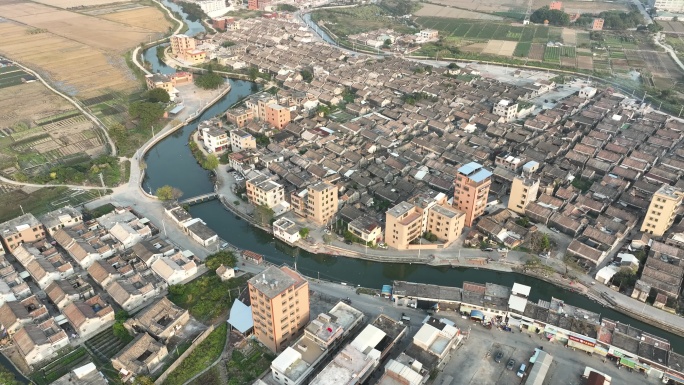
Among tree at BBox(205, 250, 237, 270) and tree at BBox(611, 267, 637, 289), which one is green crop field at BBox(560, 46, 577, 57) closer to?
tree at BBox(611, 267, 637, 289)

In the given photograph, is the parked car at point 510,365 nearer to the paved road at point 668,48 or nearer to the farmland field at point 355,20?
the paved road at point 668,48

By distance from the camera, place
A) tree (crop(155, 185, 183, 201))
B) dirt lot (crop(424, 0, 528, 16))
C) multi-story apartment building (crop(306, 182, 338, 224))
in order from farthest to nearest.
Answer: dirt lot (crop(424, 0, 528, 16)) < tree (crop(155, 185, 183, 201)) < multi-story apartment building (crop(306, 182, 338, 224))

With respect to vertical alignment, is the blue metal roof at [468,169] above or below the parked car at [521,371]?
above

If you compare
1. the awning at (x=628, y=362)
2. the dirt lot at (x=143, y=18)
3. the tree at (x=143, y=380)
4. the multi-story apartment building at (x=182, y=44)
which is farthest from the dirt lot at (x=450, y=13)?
the tree at (x=143, y=380)

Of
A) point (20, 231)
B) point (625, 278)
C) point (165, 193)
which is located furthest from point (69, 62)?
point (625, 278)

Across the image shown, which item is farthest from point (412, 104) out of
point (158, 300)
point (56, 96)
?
point (56, 96)

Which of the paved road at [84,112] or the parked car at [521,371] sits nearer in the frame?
the parked car at [521,371]

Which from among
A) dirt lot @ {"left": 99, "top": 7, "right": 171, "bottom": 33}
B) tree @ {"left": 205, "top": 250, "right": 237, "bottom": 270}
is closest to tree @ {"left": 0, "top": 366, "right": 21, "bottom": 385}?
tree @ {"left": 205, "top": 250, "right": 237, "bottom": 270}
